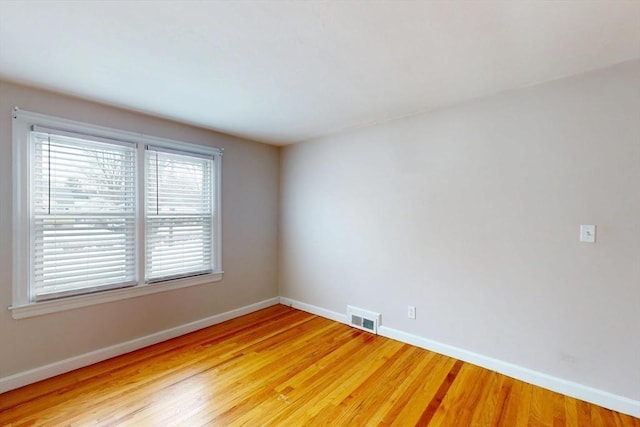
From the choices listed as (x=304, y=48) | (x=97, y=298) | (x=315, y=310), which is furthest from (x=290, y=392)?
(x=304, y=48)

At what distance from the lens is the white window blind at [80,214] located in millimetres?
2324

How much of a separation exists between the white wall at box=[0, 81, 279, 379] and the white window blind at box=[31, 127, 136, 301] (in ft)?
0.56

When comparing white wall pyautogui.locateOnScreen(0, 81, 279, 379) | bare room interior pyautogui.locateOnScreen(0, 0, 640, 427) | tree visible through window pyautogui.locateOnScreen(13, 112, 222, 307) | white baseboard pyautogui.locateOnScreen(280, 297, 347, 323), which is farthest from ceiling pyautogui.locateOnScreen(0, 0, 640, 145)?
white baseboard pyautogui.locateOnScreen(280, 297, 347, 323)

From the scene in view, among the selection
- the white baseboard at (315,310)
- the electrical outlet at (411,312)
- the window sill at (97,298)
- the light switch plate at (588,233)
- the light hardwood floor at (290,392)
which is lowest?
the light hardwood floor at (290,392)

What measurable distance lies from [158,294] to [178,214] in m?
0.86

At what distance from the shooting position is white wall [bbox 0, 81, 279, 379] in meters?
2.19

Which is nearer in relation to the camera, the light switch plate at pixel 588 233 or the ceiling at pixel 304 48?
the ceiling at pixel 304 48

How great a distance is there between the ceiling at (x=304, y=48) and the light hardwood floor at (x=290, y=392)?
2.34 metres

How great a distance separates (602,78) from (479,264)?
5.23 ft

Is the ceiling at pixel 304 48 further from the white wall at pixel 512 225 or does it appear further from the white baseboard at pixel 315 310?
the white baseboard at pixel 315 310

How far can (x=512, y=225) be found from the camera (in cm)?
237

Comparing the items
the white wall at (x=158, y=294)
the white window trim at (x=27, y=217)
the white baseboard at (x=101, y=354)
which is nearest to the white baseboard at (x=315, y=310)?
the white wall at (x=158, y=294)

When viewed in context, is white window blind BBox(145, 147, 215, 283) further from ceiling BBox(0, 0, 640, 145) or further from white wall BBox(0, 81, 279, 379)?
ceiling BBox(0, 0, 640, 145)

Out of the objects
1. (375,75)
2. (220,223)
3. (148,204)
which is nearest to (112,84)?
(148,204)
